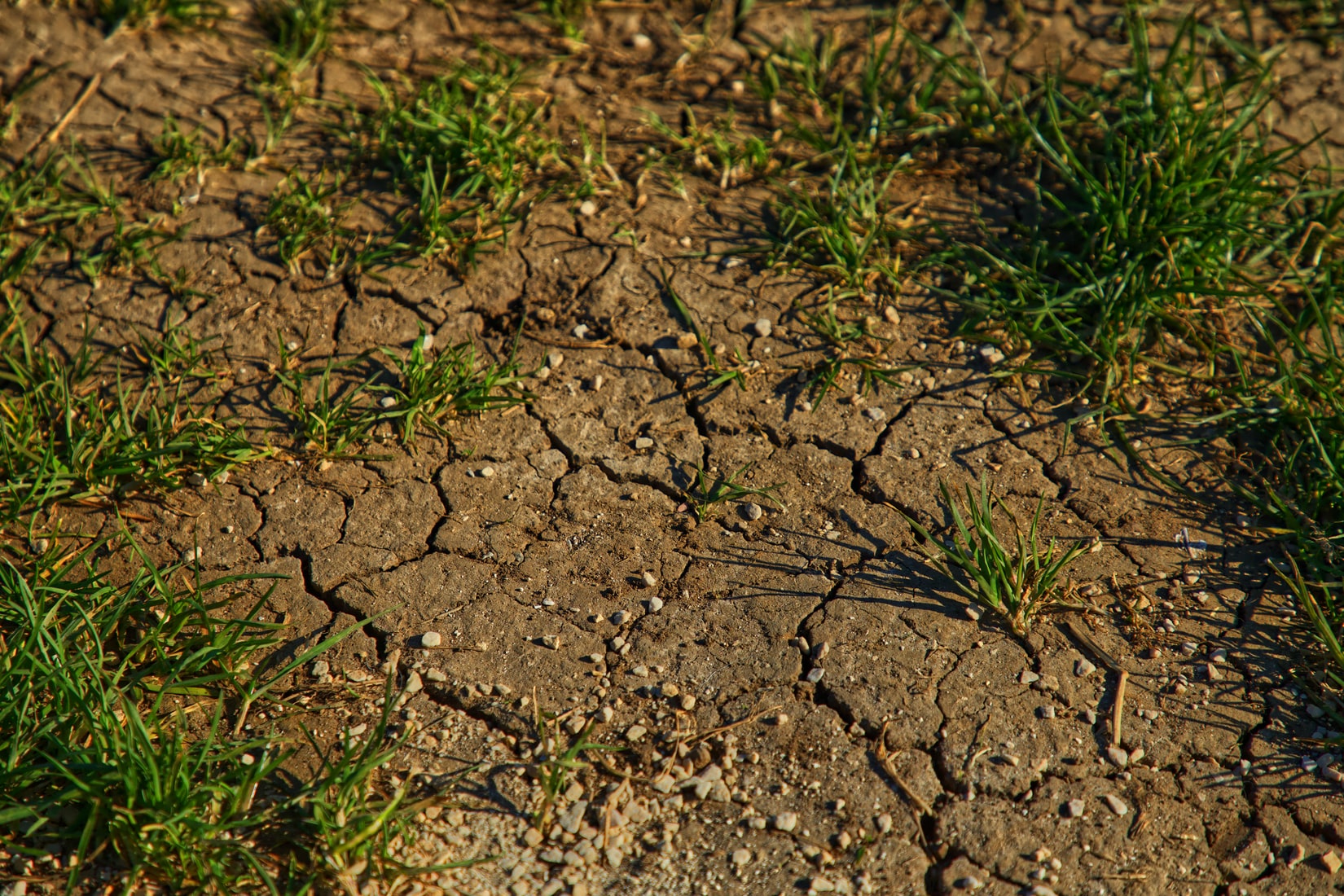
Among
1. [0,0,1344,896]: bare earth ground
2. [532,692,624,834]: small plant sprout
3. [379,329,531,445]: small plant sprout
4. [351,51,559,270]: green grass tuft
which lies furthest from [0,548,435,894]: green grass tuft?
[351,51,559,270]: green grass tuft

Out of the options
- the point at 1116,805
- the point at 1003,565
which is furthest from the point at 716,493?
the point at 1116,805

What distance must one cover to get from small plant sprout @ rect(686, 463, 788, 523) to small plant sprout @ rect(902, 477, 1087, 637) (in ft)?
1.28

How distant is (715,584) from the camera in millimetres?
2586

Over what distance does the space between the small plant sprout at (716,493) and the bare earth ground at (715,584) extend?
4 cm

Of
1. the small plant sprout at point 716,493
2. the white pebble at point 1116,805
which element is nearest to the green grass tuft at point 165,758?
the small plant sprout at point 716,493

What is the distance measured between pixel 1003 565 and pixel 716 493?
776 millimetres

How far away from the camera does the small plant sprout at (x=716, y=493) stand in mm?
2725

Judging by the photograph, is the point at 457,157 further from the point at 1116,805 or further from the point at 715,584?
the point at 1116,805

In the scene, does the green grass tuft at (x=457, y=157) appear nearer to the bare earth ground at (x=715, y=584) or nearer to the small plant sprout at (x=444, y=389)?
the bare earth ground at (x=715, y=584)

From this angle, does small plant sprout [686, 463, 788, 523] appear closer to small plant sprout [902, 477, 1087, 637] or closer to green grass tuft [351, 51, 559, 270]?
small plant sprout [902, 477, 1087, 637]

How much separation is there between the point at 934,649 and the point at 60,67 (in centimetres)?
371

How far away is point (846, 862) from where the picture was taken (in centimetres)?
211

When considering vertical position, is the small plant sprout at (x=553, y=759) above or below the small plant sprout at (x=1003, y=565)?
below

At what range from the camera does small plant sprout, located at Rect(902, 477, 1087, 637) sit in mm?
2486
